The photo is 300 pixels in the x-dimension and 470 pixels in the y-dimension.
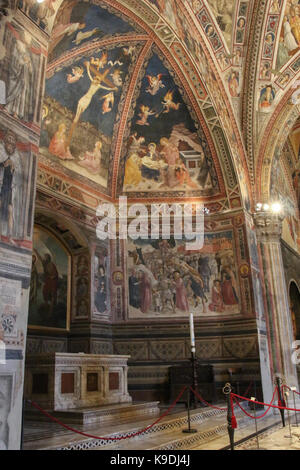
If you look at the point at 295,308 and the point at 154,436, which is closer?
the point at 154,436

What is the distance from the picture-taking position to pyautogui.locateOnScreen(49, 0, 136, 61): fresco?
942 centimetres

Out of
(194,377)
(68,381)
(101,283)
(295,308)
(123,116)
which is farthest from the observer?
(295,308)

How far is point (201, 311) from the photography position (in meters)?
12.2

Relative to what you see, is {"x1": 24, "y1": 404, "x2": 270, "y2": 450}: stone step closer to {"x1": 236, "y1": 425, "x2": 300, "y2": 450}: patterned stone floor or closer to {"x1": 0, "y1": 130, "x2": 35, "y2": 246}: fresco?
{"x1": 236, "y1": 425, "x2": 300, "y2": 450}: patterned stone floor

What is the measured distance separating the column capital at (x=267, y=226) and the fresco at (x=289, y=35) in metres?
4.41

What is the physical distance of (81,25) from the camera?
395 inches

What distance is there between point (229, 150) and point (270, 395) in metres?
6.92

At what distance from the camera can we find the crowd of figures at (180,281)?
40.1 ft

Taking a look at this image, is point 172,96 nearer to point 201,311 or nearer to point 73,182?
point 73,182

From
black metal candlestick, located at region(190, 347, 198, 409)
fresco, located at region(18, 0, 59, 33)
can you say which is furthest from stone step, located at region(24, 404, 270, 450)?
fresco, located at region(18, 0, 59, 33)

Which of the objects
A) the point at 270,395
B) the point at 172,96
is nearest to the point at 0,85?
the point at 172,96

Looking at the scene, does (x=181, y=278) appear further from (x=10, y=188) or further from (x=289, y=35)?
(x=10, y=188)

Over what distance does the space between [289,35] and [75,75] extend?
626cm

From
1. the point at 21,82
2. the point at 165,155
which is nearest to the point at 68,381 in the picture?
the point at 21,82
